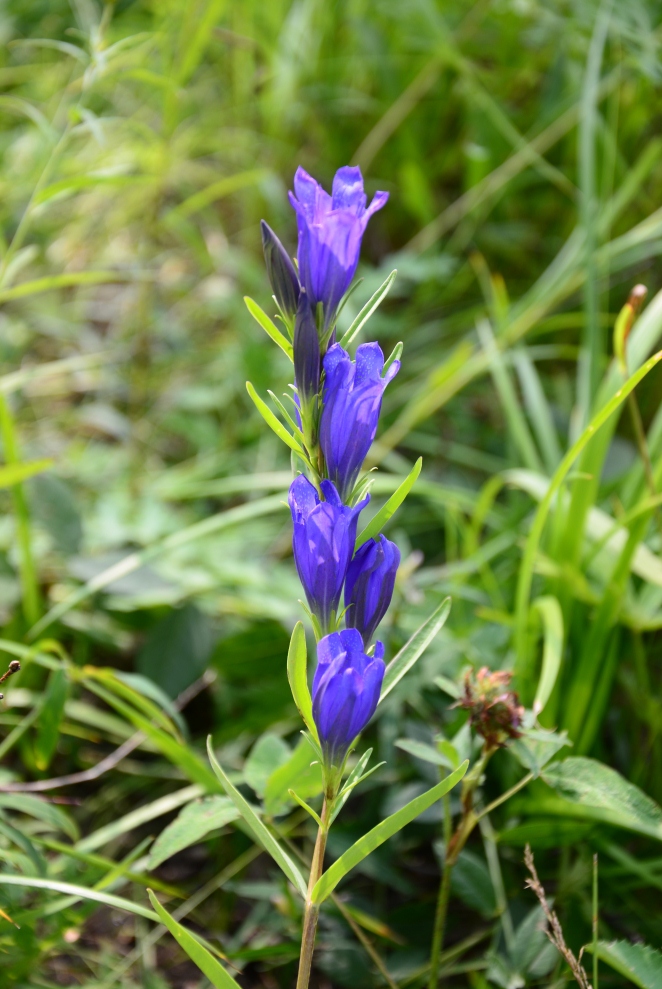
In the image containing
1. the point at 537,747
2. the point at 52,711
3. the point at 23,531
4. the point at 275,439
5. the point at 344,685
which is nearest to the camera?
the point at 344,685

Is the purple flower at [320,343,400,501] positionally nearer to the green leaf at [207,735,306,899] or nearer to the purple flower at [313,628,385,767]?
the purple flower at [313,628,385,767]

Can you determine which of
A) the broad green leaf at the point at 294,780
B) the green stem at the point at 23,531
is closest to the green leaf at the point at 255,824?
Answer: the broad green leaf at the point at 294,780

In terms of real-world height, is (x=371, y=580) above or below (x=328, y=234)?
below

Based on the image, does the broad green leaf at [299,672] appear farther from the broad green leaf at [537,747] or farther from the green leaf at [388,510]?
the broad green leaf at [537,747]

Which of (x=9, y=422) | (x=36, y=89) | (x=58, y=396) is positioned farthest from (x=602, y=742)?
(x=36, y=89)

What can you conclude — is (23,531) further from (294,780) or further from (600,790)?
(600,790)

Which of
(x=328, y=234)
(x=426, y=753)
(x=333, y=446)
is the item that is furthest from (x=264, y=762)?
(x=328, y=234)

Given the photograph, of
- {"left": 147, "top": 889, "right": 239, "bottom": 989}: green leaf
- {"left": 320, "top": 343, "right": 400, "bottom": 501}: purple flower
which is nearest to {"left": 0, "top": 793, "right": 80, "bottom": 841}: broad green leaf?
{"left": 147, "top": 889, "right": 239, "bottom": 989}: green leaf
